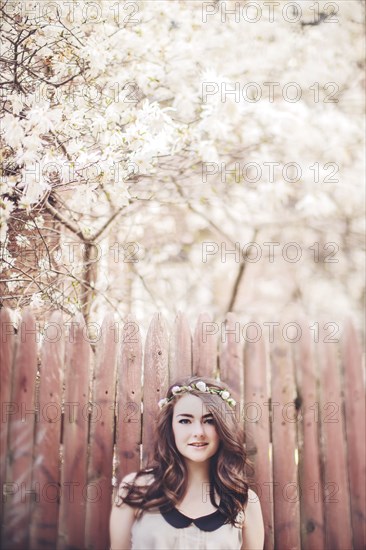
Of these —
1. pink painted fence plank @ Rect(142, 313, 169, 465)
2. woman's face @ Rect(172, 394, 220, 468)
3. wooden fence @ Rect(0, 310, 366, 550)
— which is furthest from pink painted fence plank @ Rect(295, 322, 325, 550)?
pink painted fence plank @ Rect(142, 313, 169, 465)

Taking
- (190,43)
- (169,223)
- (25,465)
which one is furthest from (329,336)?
(169,223)

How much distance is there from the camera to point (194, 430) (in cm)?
269

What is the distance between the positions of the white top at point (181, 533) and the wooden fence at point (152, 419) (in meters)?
0.46

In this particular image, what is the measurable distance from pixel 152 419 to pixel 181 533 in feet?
2.33

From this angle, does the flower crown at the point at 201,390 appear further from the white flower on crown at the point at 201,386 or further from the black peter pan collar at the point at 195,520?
the black peter pan collar at the point at 195,520

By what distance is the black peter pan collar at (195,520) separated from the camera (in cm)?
254

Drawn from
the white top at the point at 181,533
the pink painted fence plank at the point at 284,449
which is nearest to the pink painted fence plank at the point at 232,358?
the pink painted fence plank at the point at 284,449

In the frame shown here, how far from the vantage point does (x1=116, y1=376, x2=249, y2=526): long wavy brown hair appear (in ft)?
8.58

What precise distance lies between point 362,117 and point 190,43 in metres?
2.95

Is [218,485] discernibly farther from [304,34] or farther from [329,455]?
[304,34]

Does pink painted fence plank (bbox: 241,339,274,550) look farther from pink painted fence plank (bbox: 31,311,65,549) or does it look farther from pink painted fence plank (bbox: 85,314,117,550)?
pink painted fence plank (bbox: 31,311,65,549)

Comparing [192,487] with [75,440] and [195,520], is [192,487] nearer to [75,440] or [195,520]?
[195,520]

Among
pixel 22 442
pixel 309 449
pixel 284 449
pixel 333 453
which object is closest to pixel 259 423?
pixel 284 449

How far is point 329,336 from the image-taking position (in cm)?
313
